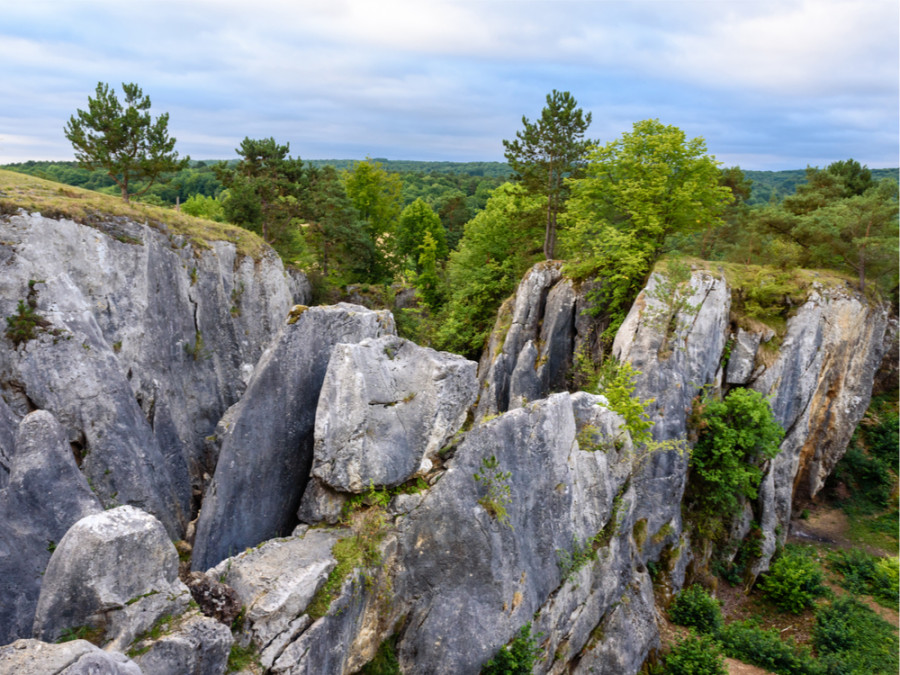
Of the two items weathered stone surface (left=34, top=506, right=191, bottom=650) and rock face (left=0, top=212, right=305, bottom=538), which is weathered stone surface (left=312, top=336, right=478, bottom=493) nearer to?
weathered stone surface (left=34, top=506, right=191, bottom=650)

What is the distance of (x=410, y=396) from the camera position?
1207cm

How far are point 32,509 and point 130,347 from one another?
25.1 feet

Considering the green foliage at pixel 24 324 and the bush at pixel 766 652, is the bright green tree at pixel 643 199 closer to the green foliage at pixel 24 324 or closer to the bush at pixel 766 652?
the bush at pixel 766 652

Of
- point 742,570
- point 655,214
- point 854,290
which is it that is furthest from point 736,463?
point 854,290

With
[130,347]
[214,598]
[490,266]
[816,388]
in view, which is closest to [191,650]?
[214,598]

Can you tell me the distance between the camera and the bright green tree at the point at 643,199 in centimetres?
2191

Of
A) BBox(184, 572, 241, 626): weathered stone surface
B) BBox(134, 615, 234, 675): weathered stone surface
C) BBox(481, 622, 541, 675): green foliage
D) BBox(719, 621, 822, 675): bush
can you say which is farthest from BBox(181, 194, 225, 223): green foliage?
BBox(719, 621, 822, 675): bush

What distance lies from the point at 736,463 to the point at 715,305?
20.6ft

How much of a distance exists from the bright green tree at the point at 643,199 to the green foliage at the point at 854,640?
14.1 meters

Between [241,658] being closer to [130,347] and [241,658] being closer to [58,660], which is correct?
[58,660]

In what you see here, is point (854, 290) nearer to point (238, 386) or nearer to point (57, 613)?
point (238, 386)

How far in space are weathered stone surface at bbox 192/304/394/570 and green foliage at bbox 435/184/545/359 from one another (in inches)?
757

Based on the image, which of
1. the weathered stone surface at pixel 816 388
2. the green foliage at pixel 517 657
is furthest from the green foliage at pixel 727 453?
the green foliage at pixel 517 657

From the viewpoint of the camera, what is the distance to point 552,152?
29.4 meters
